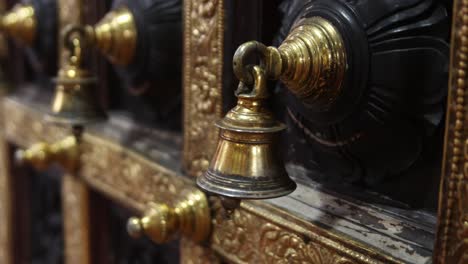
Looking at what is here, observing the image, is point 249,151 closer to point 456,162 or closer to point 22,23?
point 456,162

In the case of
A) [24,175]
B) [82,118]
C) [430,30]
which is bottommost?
[24,175]

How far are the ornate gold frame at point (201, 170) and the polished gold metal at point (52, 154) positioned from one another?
3cm

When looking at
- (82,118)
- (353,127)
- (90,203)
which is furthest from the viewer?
(90,203)

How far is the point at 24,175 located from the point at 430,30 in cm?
124

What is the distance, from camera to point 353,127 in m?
0.64

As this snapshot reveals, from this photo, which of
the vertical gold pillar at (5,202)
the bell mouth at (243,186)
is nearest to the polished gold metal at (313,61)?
the bell mouth at (243,186)

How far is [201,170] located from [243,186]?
0.30m

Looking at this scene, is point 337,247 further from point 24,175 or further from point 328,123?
point 24,175

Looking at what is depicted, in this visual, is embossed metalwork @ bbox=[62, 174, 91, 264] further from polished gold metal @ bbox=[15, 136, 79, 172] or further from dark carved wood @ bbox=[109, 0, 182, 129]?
dark carved wood @ bbox=[109, 0, 182, 129]

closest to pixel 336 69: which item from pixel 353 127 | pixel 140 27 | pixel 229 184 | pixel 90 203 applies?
pixel 353 127

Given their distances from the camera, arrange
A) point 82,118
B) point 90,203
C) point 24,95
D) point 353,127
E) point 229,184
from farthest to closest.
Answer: point 24,95 → point 90,203 → point 82,118 → point 353,127 → point 229,184

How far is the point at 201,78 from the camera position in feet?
2.64

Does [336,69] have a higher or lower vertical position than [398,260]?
higher

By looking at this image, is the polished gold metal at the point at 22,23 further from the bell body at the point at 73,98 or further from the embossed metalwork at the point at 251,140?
the embossed metalwork at the point at 251,140
